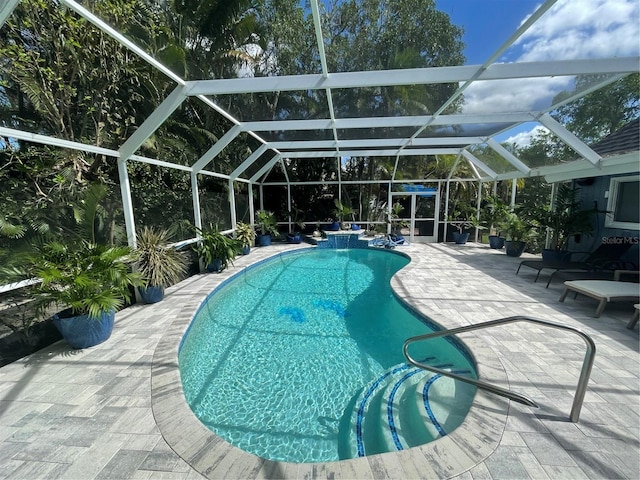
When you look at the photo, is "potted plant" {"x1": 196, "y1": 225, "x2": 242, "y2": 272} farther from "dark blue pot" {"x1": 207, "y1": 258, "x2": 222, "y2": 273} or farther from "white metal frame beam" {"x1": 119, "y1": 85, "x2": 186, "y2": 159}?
"white metal frame beam" {"x1": 119, "y1": 85, "x2": 186, "y2": 159}

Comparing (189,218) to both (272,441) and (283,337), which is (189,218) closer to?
(283,337)

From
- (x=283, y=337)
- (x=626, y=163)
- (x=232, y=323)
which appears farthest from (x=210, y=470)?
(x=626, y=163)

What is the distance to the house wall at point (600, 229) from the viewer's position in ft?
19.9

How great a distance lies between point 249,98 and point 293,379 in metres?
5.03

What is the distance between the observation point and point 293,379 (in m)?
3.52

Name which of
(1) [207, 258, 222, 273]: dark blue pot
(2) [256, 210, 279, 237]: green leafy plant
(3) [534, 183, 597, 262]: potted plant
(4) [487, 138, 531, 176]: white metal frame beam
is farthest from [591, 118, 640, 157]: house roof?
(2) [256, 210, 279, 237]: green leafy plant

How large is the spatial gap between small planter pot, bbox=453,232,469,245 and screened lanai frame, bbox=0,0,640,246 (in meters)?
2.51

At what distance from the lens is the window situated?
6151 millimetres

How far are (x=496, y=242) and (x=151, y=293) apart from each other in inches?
452

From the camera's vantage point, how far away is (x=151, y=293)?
5.03 m

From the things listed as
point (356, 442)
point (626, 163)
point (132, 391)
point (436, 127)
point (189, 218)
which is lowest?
point (356, 442)

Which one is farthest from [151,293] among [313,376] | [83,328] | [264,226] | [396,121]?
[264,226]

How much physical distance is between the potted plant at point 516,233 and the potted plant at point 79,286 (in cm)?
1045

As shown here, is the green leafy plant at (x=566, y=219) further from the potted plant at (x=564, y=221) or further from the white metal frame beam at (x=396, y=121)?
the white metal frame beam at (x=396, y=121)
